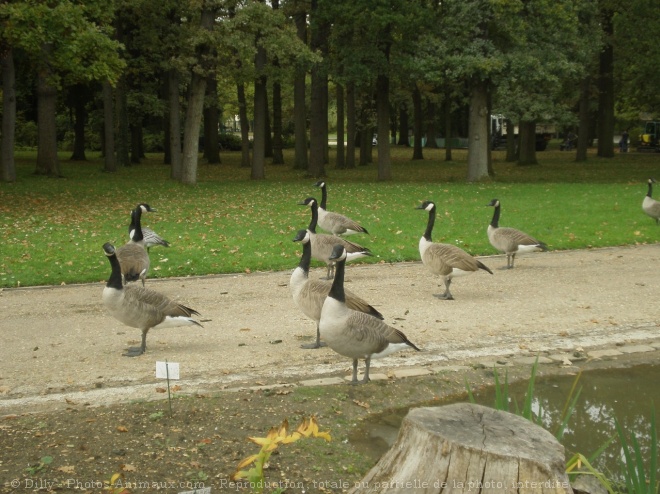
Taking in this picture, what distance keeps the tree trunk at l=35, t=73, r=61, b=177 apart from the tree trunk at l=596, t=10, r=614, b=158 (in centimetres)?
2885

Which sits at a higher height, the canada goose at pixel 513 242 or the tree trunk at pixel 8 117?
the tree trunk at pixel 8 117

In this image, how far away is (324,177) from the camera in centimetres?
3481

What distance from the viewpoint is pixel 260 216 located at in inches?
816

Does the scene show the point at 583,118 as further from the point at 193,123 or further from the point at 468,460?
the point at 468,460

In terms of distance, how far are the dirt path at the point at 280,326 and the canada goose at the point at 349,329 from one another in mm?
1016

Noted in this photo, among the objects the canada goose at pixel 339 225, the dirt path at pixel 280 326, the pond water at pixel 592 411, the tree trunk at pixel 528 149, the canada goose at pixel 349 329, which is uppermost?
the tree trunk at pixel 528 149

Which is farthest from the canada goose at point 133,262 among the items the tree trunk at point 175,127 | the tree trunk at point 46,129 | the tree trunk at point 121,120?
the tree trunk at point 121,120

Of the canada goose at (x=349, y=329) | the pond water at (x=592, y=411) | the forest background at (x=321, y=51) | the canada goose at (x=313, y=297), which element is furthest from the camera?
the forest background at (x=321, y=51)

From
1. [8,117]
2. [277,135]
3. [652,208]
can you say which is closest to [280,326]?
[652,208]

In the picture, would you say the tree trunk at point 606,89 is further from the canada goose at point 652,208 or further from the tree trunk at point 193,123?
the canada goose at point 652,208

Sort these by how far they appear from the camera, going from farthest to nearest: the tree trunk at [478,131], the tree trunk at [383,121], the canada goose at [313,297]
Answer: the tree trunk at [383,121], the tree trunk at [478,131], the canada goose at [313,297]

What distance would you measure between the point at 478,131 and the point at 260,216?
14.5 m

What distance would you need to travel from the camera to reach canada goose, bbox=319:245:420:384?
7008mm

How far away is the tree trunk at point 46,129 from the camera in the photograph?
31891 millimetres
